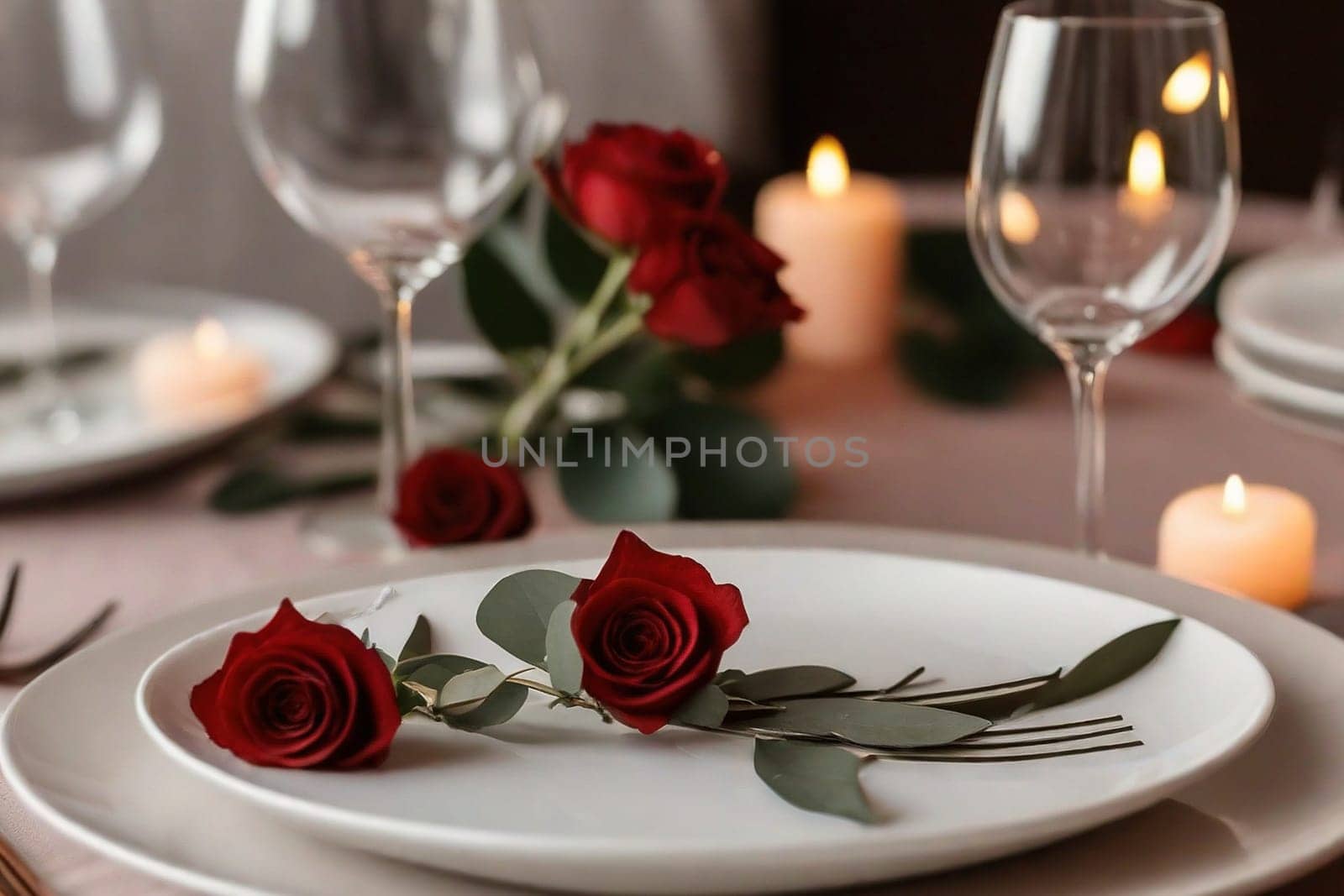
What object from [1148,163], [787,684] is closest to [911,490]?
[1148,163]

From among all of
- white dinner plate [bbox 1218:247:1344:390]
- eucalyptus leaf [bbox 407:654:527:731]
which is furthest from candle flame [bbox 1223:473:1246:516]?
eucalyptus leaf [bbox 407:654:527:731]

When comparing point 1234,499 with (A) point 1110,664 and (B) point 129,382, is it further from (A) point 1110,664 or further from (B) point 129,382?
(B) point 129,382

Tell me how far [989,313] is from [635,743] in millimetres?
609

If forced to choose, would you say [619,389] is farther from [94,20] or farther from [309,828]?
[309,828]

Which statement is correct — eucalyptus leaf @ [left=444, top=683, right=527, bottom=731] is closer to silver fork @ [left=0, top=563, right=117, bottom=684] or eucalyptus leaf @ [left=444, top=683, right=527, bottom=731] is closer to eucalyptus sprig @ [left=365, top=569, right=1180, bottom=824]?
eucalyptus sprig @ [left=365, top=569, right=1180, bottom=824]

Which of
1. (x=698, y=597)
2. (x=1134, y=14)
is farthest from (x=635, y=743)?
(x=1134, y=14)

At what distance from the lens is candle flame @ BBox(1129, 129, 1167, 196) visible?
23.8 inches

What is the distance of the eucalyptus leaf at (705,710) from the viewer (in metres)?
0.44

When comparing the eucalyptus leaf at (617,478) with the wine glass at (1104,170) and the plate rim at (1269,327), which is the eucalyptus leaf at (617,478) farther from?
the plate rim at (1269,327)

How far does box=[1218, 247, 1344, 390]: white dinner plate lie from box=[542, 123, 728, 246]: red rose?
1.00 ft

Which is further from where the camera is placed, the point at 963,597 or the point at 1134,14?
the point at 1134,14

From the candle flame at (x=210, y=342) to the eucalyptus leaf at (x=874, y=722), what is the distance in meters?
0.58

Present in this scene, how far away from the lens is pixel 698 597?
0.45 meters

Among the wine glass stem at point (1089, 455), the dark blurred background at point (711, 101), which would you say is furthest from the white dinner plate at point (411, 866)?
the dark blurred background at point (711, 101)
